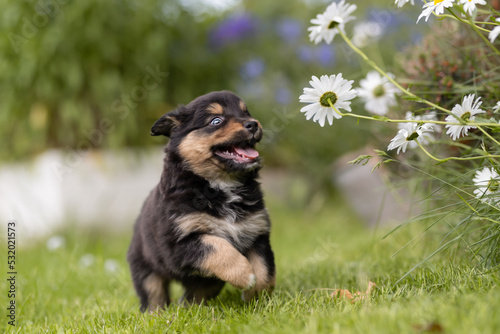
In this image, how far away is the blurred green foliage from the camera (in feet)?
20.6

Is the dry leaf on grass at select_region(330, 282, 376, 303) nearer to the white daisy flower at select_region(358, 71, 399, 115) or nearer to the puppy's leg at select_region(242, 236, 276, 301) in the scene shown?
the puppy's leg at select_region(242, 236, 276, 301)

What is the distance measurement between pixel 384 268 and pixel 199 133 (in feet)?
4.68

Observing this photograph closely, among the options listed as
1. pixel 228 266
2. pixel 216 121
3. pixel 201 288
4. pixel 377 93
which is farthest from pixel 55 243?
pixel 377 93

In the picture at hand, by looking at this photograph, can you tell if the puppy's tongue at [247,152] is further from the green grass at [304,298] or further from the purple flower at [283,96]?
the purple flower at [283,96]

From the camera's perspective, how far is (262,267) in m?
2.80

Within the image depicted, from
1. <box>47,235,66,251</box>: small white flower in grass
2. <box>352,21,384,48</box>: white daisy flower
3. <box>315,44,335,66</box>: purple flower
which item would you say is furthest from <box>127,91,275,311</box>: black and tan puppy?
<box>315,44,335,66</box>: purple flower

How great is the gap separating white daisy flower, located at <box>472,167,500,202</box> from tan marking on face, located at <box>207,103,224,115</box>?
133cm

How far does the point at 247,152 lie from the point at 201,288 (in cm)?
83

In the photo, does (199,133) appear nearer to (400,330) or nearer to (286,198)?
(400,330)

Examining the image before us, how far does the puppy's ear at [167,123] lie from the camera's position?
9.78 ft

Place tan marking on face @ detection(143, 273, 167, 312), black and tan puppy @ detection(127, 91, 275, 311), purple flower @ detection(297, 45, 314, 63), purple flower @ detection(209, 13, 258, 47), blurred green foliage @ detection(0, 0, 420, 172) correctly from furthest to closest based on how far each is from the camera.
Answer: purple flower @ detection(297, 45, 314, 63)
purple flower @ detection(209, 13, 258, 47)
blurred green foliage @ detection(0, 0, 420, 172)
tan marking on face @ detection(143, 273, 167, 312)
black and tan puppy @ detection(127, 91, 275, 311)

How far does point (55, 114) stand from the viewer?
6.70 metres

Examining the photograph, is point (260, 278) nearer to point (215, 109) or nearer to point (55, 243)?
point (215, 109)

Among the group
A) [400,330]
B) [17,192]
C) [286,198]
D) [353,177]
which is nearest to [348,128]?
[353,177]
